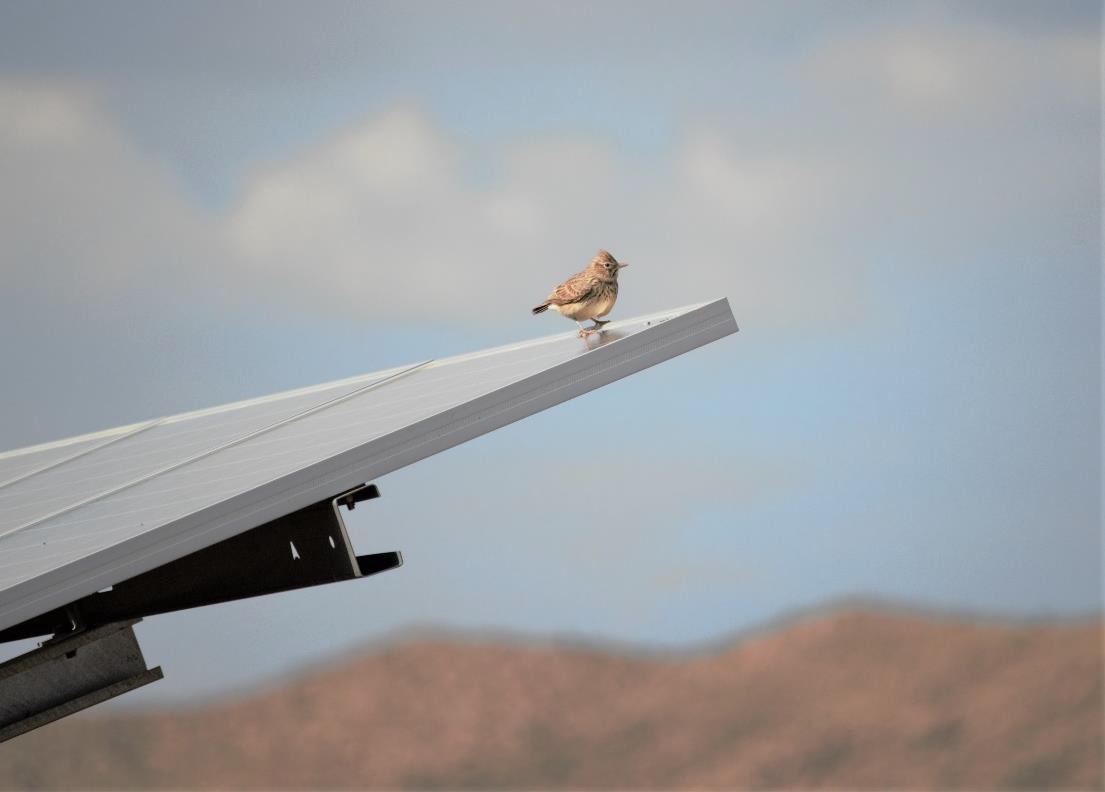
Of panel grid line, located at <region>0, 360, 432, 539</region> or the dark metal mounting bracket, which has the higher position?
panel grid line, located at <region>0, 360, 432, 539</region>

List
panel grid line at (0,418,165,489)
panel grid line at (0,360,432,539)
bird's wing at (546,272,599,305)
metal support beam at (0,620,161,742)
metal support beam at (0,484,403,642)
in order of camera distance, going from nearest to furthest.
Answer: metal support beam at (0,484,403,642) → panel grid line at (0,360,432,539) → metal support beam at (0,620,161,742) → bird's wing at (546,272,599,305) → panel grid line at (0,418,165,489)

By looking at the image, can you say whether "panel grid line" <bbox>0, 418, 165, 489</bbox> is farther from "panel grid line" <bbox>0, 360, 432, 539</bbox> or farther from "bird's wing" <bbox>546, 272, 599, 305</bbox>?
"bird's wing" <bbox>546, 272, 599, 305</bbox>

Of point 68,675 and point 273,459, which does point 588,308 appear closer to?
point 273,459

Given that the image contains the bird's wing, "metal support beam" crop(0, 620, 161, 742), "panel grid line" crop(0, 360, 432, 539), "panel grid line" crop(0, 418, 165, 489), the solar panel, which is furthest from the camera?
"panel grid line" crop(0, 418, 165, 489)

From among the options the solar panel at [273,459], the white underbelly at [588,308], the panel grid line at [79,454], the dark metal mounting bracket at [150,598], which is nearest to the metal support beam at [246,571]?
the dark metal mounting bracket at [150,598]

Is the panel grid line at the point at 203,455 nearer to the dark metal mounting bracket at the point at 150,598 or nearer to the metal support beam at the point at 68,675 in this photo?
the dark metal mounting bracket at the point at 150,598

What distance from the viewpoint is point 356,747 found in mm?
15117

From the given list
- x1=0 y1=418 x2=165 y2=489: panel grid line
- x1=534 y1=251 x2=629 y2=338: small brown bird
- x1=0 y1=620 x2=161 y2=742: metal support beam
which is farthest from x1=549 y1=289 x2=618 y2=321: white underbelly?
x1=0 y1=418 x2=165 y2=489: panel grid line

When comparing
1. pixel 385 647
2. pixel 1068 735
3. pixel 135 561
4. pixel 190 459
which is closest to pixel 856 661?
pixel 1068 735

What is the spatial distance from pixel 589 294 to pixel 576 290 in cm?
4

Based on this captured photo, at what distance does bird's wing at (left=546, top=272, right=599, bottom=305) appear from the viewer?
14.5 feet

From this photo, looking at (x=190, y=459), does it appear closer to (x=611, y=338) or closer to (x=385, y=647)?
(x=611, y=338)

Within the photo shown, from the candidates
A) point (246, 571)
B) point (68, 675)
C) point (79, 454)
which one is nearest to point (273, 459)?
point (246, 571)

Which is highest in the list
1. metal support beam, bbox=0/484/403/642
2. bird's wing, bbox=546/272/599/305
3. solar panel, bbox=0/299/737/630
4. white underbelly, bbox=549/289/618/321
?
bird's wing, bbox=546/272/599/305
